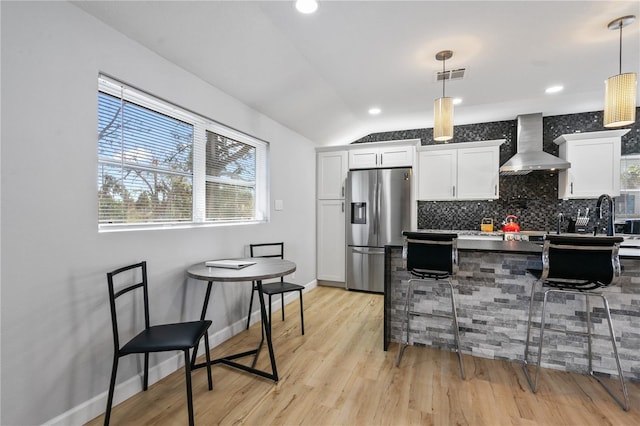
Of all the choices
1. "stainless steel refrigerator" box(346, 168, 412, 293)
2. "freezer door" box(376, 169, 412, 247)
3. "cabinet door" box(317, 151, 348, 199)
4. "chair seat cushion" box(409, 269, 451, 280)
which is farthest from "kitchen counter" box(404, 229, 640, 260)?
"cabinet door" box(317, 151, 348, 199)

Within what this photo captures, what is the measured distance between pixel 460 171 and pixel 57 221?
181 inches

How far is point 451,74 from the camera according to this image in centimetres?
296

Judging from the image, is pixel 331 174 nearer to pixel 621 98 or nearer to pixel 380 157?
pixel 380 157

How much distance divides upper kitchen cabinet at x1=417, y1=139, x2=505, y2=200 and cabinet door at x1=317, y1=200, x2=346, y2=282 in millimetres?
1384

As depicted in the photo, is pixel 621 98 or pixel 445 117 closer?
pixel 621 98

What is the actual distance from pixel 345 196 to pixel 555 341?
9.54ft

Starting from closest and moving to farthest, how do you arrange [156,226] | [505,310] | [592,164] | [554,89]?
1. [156,226]
2. [505,310]
3. [554,89]
4. [592,164]

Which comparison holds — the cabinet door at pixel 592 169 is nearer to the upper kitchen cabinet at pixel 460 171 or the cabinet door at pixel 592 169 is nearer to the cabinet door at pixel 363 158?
the upper kitchen cabinet at pixel 460 171

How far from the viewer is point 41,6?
57.6 inches

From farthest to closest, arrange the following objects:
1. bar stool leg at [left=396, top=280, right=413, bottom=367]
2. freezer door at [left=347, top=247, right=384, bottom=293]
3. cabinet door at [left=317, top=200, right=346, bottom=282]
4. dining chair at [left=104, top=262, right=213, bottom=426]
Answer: cabinet door at [left=317, top=200, right=346, bottom=282], freezer door at [left=347, top=247, right=384, bottom=293], bar stool leg at [left=396, top=280, right=413, bottom=367], dining chair at [left=104, top=262, right=213, bottom=426]

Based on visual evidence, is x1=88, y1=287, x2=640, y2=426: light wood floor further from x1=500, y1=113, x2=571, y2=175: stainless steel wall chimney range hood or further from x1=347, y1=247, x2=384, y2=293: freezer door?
x1=500, y1=113, x2=571, y2=175: stainless steel wall chimney range hood

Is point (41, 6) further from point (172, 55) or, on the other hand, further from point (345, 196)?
point (345, 196)

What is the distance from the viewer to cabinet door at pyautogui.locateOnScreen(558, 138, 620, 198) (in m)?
3.78

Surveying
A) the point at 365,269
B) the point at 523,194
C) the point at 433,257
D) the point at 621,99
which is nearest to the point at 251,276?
the point at 433,257
